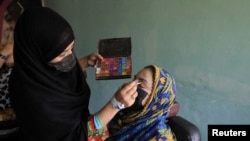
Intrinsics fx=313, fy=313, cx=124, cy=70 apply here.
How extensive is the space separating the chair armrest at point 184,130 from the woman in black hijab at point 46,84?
1.04 ft

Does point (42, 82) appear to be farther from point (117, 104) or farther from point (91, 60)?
point (91, 60)

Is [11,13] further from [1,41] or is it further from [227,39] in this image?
[227,39]

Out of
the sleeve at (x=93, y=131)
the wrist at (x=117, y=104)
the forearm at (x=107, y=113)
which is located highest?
the wrist at (x=117, y=104)

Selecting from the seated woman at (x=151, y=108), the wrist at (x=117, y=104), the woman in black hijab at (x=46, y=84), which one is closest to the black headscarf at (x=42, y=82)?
the woman in black hijab at (x=46, y=84)

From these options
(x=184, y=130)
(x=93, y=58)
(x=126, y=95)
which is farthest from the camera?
(x=93, y=58)

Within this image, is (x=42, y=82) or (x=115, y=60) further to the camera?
(x=115, y=60)

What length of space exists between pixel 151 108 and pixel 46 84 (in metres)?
0.46

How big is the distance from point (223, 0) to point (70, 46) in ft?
3.67

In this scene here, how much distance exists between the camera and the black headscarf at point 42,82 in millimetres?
1146

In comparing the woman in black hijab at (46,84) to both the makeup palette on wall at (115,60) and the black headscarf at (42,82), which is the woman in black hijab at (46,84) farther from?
the makeup palette on wall at (115,60)

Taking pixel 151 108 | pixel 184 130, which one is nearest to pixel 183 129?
pixel 184 130

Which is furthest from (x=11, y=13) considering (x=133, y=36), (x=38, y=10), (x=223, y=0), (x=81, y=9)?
(x=223, y=0)

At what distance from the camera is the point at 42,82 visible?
1.17 meters

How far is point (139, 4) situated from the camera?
88.3 inches
